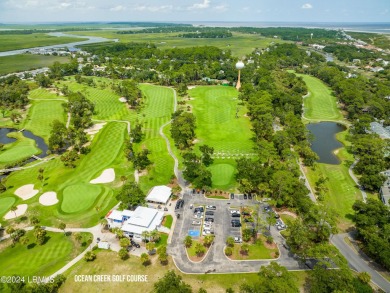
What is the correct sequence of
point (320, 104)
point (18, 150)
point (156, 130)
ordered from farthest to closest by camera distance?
point (320, 104)
point (156, 130)
point (18, 150)

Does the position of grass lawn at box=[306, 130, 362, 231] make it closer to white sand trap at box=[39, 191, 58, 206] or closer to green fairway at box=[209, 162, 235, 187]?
green fairway at box=[209, 162, 235, 187]

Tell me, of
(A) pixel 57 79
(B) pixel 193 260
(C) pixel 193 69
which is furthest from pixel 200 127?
(A) pixel 57 79

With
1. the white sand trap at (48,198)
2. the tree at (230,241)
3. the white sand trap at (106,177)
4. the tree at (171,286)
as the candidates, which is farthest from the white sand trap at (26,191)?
the tree at (230,241)

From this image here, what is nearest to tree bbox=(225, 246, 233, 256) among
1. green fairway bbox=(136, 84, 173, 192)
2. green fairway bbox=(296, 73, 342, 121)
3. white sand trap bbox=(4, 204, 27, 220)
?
green fairway bbox=(136, 84, 173, 192)

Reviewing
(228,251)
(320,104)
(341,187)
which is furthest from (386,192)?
(320,104)

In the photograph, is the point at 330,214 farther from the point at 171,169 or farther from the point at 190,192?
the point at 171,169

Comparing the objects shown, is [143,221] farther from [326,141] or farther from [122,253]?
[326,141]
